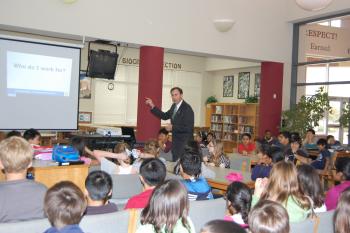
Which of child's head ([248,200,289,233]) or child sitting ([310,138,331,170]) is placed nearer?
child's head ([248,200,289,233])

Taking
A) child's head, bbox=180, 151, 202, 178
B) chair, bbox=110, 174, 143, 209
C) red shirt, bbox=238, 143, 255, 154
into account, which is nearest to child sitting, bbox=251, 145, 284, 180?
child's head, bbox=180, 151, 202, 178

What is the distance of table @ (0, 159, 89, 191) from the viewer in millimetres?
3352

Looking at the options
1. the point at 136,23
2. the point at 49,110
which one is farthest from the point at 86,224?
the point at 136,23

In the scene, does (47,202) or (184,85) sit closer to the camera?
(47,202)

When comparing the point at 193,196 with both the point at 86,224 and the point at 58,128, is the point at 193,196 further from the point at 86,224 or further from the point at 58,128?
the point at 58,128

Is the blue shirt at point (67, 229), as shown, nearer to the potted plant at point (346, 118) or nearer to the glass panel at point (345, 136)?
the potted plant at point (346, 118)

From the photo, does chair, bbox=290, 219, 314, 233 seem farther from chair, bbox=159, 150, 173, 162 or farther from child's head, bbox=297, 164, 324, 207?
chair, bbox=159, 150, 173, 162

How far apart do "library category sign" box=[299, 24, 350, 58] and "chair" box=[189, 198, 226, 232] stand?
8.66 meters

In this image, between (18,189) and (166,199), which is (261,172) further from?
(18,189)

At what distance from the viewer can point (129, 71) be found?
43.1 feet

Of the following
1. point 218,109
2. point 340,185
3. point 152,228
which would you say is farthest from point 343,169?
point 218,109

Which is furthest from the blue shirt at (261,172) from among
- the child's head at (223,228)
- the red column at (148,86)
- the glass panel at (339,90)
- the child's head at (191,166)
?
the glass panel at (339,90)

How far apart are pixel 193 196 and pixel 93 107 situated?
31.9 feet

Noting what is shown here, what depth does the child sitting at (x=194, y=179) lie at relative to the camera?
3148 millimetres
